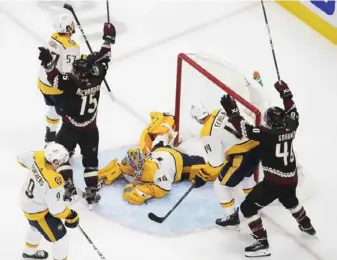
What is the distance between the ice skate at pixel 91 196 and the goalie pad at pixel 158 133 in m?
0.47

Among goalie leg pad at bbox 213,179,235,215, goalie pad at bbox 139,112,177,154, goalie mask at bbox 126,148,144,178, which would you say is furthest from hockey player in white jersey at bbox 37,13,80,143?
goalie leg pad at bbox 213,179,235,215

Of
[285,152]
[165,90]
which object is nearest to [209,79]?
[285,152]

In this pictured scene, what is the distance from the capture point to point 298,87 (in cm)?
718

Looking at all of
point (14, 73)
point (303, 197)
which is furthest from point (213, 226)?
point (14, 73)

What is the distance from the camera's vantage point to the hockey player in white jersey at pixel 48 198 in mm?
4812

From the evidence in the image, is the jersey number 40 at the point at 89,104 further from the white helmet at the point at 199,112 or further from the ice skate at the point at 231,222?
the ice skate at the point at 231,222

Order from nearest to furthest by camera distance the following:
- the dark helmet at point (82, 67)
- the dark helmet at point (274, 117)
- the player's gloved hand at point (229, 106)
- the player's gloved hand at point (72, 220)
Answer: the player's gloved hand at point (72, 220), the dark helmet at point (274, 117), the player's gloved hand at point (229, 106), the dark helmet at point (82, 67)

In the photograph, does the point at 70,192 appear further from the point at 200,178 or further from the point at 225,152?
the point at 225,152

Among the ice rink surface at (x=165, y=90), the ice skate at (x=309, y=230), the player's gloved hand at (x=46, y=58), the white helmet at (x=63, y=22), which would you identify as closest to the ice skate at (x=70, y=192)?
the ice rink surface at (x=165, y=90)

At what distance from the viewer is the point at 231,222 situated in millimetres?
5652

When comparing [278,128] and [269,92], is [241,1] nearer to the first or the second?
[269,92]

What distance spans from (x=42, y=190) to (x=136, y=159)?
0.98m

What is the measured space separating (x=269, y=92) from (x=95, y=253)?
87.8 inches

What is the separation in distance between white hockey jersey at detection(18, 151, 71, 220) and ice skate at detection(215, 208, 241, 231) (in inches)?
45.6
